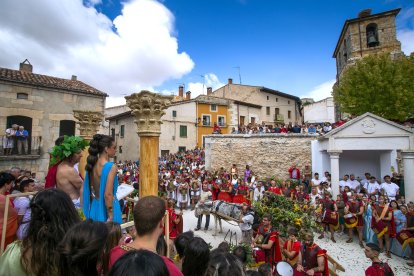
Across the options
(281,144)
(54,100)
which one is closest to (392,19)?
(281,144)

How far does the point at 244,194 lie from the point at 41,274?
1034cm

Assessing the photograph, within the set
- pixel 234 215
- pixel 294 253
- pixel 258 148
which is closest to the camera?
pixel 294 253

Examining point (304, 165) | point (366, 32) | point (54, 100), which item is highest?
point (366, 32)

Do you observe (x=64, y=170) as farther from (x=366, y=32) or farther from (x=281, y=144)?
(x=366, y=32)

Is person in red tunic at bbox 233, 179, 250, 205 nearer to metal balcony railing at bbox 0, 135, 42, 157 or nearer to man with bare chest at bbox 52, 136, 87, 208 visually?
man with bare chest at bbox 52, 136, 87, 208

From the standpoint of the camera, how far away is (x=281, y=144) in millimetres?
17734

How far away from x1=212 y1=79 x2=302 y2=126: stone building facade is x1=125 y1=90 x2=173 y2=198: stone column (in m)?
28.0

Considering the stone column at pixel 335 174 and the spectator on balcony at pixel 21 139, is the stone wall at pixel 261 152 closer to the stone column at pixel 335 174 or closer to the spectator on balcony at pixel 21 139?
the stone column at pixel 335 174

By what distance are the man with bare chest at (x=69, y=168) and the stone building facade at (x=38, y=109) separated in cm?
899

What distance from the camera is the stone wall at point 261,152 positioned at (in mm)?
17125

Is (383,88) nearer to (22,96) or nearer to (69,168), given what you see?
(69,168)

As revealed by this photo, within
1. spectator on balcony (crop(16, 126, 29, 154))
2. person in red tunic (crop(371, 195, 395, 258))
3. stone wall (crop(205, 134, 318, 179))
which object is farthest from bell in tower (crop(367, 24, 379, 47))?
spectator on balcony (crop(16, 126, 29, 154))

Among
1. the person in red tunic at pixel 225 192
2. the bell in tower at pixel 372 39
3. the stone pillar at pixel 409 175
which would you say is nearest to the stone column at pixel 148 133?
the person in red tunic at pixel 225 192

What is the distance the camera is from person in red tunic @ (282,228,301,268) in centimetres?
512
